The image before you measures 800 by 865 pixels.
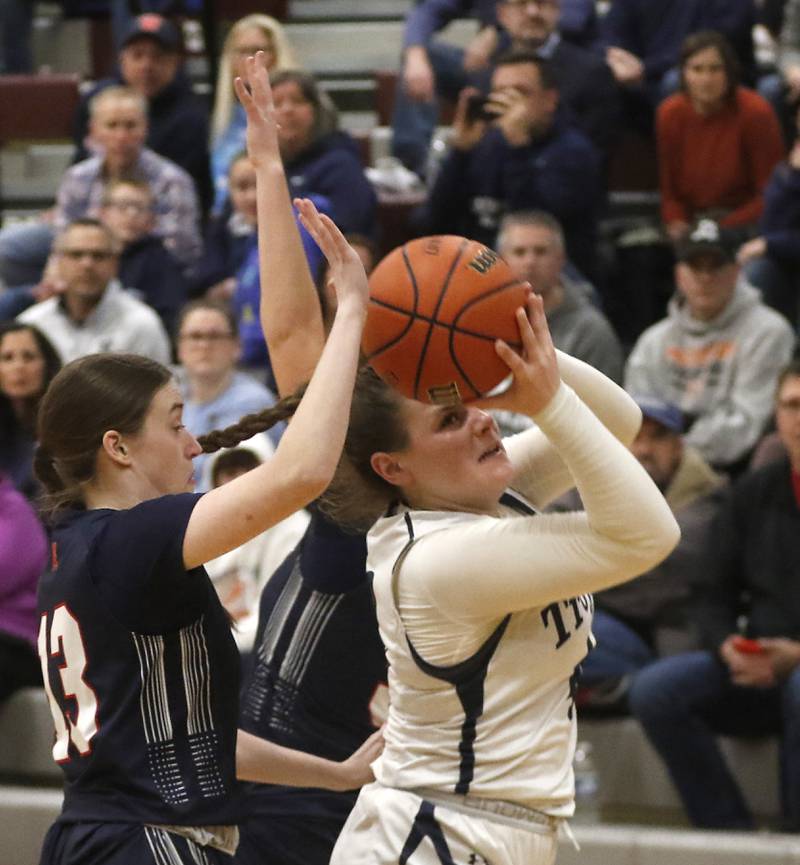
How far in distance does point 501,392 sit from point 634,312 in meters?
4.76

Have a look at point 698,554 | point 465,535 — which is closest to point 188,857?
point 465,535

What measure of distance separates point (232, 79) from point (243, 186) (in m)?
1.04

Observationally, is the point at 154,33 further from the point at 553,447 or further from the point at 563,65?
the point at 553,447

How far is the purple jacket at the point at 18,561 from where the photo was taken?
542 centimetres

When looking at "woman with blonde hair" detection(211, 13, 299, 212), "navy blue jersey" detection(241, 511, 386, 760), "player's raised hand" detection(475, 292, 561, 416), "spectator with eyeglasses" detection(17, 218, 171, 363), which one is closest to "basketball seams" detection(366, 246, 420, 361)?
"player's raised hand" detection(475, 292, 561, 416)

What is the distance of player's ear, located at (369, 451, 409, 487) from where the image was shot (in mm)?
2656

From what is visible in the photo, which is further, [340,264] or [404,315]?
[404,315]

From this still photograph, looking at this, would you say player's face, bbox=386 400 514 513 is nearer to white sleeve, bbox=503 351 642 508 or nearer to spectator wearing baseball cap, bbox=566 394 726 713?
white sleeve, bbox=503 351 642 508

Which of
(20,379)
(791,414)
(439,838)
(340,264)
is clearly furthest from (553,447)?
(20,379)

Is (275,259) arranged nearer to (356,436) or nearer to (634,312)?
(356,436)

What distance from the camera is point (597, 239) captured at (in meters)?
6.92

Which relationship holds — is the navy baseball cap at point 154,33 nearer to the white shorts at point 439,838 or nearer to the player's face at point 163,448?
the player's face at point 163,448

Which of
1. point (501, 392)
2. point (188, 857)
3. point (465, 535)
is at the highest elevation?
point (501, 392)

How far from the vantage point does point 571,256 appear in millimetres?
6816
